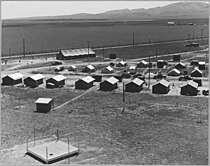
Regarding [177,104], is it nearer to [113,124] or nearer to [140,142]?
[113,124]

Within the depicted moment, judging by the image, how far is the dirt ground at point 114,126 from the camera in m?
24.9

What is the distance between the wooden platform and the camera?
23859 millimetres

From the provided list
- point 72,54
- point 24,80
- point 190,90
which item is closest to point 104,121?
point 190,90

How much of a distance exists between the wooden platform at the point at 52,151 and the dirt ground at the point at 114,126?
49 centimetres

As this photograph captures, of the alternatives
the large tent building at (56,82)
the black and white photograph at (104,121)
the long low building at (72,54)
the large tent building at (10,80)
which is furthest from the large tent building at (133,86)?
the long low building at (72,54)

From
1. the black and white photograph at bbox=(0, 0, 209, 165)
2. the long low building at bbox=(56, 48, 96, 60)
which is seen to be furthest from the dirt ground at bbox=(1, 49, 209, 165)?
the long low building at bbox=(56, 48, 96, 60)

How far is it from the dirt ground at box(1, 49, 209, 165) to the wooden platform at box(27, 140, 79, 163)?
487 mm

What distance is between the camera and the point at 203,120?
108 ft

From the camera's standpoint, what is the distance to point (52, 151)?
24875mm

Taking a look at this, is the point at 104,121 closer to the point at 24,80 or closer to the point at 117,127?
the point at 117,127

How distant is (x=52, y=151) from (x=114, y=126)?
816 cm

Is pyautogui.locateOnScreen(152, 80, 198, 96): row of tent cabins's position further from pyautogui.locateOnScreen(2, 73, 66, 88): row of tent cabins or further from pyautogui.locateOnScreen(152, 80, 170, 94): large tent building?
pyautogui.locateOnScreen(2, 73, 66, 88): row of tent cabins

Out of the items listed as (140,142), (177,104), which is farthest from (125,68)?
(140,142)

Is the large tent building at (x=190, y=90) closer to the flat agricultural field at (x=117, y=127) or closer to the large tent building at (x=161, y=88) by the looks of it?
the flat agricultural field at (x=117, y=127)
